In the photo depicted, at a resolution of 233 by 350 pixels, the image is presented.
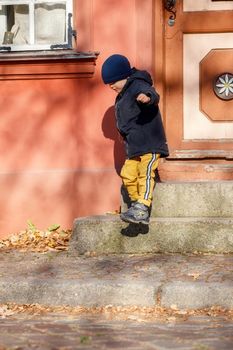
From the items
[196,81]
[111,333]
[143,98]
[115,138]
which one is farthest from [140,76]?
[111,333]

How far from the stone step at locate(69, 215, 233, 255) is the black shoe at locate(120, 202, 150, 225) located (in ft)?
0.44

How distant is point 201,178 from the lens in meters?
6.93

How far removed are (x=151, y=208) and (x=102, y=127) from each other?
1004 millimetres

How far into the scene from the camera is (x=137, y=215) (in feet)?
19.4

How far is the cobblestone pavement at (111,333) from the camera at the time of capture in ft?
13.9

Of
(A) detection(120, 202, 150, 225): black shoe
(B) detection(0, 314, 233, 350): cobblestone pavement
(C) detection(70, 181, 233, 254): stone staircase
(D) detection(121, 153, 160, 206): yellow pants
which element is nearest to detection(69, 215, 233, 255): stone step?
(C) detection(70, 181, 233, 254): stone staircase

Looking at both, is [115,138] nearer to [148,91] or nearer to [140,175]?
[140,175]

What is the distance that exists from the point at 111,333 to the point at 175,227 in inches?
66.9

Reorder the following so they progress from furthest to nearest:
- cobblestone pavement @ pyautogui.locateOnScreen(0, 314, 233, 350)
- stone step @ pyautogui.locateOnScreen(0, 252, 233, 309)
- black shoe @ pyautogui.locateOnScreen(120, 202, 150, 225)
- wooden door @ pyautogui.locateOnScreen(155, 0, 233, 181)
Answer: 1. wooden door @ pyautogui.locateOnScreen(155, 0, 233, 181)
2. black shoe @ pyautogui.locateOnScreen(120, 202, 150, 225)
3. stone step @ pyautogui.locateOnScreen(0, 252, 233, 309)
4. cobblestone pavement @ pyautogui.locateOnScreen(0, 314, 233, 350)

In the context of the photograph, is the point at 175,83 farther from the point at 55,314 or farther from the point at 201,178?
the point at 55,314

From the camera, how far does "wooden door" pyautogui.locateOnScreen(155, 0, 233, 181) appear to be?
23.1 feet

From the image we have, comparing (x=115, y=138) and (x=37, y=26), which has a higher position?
(x=37, y=26)

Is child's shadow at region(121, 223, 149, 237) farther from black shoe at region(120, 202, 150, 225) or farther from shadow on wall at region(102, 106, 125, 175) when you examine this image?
shadow on wall at region(102, 106, 125, 175)

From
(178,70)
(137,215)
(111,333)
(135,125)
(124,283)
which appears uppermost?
(178,70)
